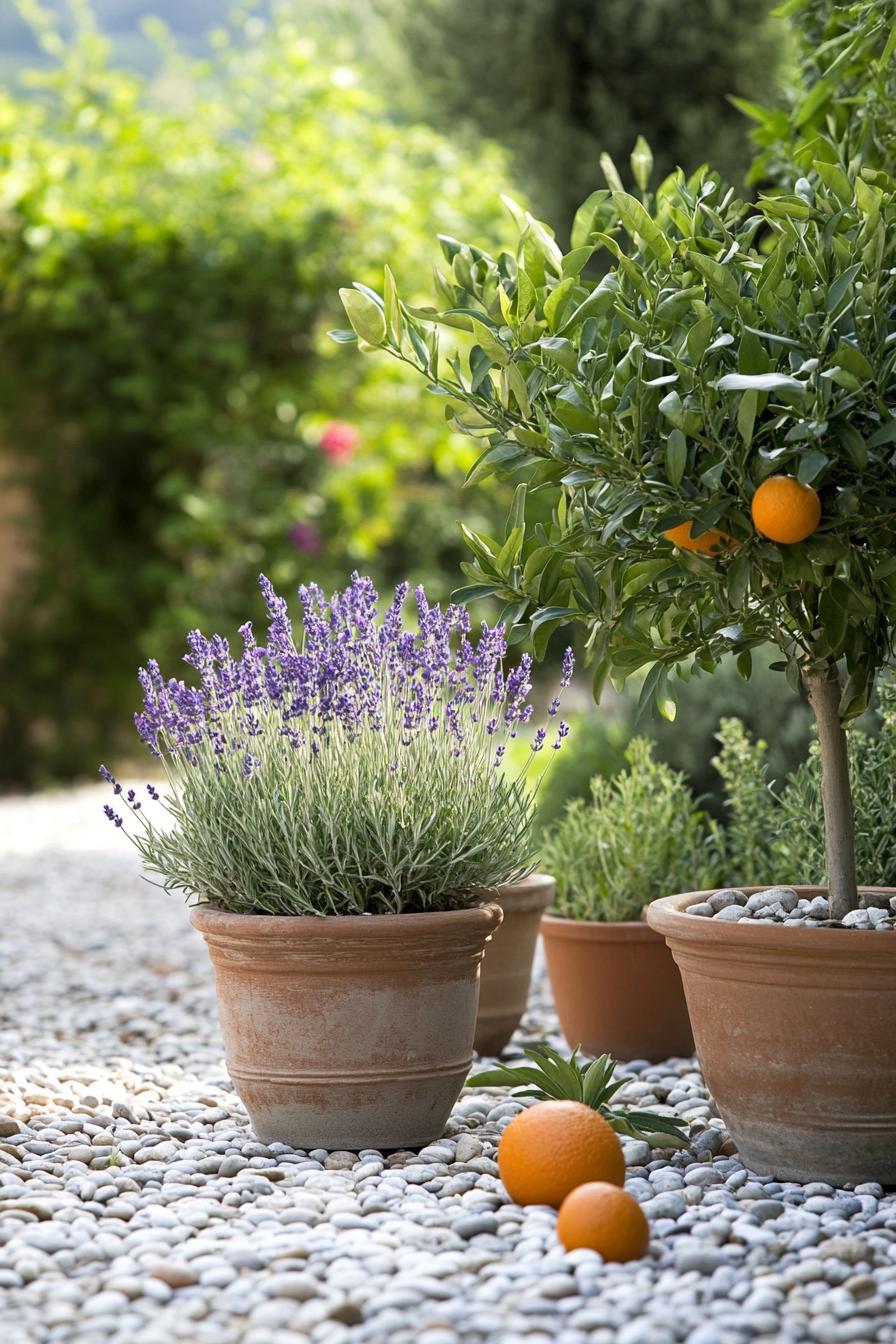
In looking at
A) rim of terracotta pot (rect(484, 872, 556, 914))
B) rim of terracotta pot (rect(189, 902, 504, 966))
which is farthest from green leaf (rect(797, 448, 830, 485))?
rim of terracotta pot (rect(484, 872, 556, 914))

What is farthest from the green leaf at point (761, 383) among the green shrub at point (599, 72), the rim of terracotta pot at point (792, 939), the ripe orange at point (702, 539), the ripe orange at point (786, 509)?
the green shrub at point (599, 72)

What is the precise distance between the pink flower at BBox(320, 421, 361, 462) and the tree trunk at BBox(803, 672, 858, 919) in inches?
206

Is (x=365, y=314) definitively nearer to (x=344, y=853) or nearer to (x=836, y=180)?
(x=836, y=180)

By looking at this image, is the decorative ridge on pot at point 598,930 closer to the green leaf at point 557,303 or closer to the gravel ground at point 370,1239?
the gravel ground at point 370,1239

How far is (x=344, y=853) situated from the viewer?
236 cm

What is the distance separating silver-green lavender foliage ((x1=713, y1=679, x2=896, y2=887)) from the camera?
2.74 meters

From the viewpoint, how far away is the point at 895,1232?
1.96 meters

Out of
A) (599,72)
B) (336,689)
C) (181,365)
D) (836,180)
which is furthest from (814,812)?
(181,365)

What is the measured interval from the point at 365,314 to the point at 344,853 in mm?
825

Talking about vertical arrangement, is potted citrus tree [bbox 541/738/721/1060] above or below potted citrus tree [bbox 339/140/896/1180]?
below

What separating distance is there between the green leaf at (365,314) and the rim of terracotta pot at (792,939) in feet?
3.22

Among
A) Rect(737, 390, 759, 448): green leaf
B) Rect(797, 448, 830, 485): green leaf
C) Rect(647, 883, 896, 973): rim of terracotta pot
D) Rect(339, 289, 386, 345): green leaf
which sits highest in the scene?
Rect(339, 289, 386, 345): green leaf

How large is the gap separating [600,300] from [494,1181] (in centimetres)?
127

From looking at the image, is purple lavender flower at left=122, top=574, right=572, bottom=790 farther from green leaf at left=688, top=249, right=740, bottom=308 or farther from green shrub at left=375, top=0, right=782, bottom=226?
green shrub at left=375, top=0, right=782, bottom=226
